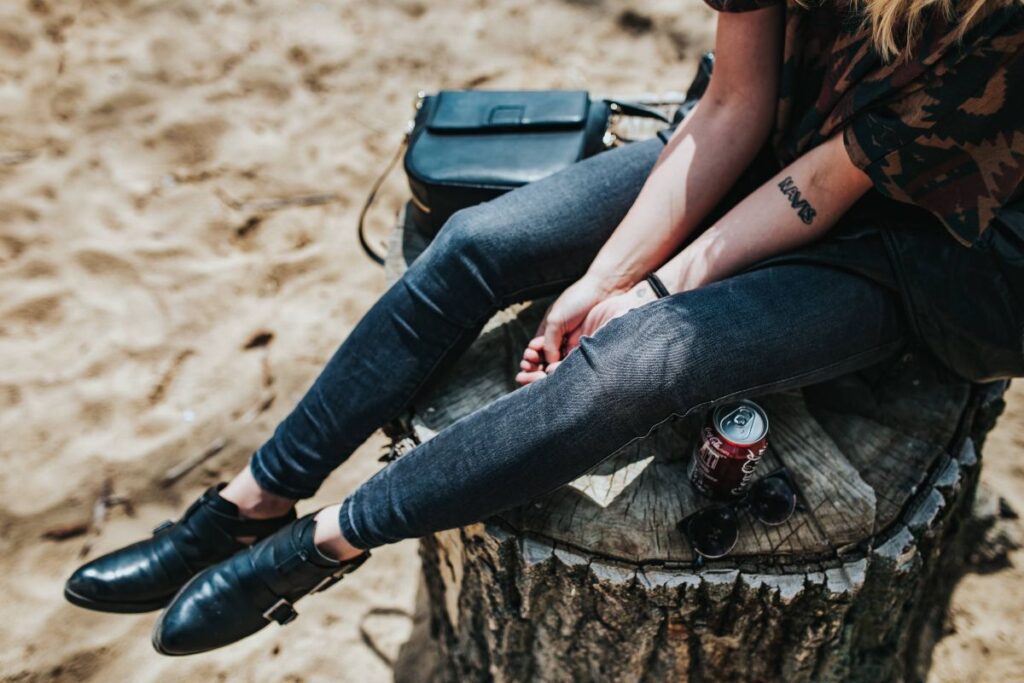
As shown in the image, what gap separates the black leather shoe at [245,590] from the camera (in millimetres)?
1684

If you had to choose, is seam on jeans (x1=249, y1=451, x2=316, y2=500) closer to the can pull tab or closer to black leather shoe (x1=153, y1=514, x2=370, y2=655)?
black leather shoe (x1=153, y1=514, x2=370, y2=655)

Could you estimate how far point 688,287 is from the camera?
1.60 metres

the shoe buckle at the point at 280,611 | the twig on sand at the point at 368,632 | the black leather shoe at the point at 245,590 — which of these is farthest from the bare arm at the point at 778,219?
the twig on sand at the point at 368,632

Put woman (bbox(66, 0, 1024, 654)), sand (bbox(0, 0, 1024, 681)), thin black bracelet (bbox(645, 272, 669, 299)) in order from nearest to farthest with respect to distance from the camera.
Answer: woman (bbox(66, 0, 1024, 654)), thin black bracelet (bbox(645, 272, 669, 299)), sand (bbox(0, 0, 1024, 681))

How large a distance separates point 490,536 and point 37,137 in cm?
261

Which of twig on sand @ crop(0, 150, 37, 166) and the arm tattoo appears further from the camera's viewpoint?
twig on sand @ crop(0, 150, 37, 166)

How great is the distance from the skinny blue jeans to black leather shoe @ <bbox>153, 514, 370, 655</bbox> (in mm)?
125

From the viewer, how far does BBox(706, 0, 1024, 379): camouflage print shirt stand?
1284 mm

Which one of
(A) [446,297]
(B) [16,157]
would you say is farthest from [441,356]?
(B) [16,157]

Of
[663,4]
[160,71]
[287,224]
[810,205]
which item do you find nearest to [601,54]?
[663,4]

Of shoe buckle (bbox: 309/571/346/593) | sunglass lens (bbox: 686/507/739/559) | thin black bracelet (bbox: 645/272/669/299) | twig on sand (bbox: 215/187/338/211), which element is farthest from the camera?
twig on sand (bbox: 215/187/338/211)

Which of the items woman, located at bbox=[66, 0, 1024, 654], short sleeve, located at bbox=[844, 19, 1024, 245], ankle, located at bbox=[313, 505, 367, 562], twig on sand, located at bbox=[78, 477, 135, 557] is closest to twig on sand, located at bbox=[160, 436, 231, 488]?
twig on sand, located at bbox=[78, 477, 135, 557]

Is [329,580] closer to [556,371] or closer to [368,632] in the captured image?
[368,632]

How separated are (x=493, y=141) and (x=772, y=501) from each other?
1104 millimetres
